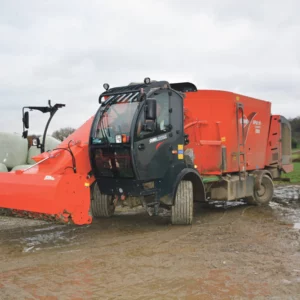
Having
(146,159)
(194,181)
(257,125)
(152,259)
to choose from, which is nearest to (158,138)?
Answer: (146,159)

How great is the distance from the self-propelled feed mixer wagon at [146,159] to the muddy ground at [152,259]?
1.86 ft

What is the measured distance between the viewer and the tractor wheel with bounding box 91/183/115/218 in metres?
8.17

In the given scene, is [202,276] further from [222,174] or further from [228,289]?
[222,174]

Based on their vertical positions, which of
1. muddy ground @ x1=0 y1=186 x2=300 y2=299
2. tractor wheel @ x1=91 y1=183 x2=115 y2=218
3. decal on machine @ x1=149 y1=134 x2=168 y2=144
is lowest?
muddy ground @ x1=0 y1=186 x2=300 y2=299

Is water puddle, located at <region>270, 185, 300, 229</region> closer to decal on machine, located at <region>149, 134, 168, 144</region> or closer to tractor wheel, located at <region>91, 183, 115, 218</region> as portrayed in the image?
decal on machine, located at <region>149, 134, 168, 144</region>

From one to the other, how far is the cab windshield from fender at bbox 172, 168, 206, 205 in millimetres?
1326

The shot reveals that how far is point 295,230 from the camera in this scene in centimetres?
712

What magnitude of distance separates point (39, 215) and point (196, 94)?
4354 millimetres

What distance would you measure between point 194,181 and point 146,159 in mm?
1626

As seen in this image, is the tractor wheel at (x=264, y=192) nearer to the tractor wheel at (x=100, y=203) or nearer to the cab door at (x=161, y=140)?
the cab door at (x=161, y=140)

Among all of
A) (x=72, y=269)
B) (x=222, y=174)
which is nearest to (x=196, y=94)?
(x=222, y=174)

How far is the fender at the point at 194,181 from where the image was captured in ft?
23.5

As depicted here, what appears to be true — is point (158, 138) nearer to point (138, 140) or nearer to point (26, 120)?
point (138, 140)

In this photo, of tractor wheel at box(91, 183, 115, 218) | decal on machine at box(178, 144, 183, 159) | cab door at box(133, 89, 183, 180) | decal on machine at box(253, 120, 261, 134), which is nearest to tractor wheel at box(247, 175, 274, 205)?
decal on machine at box(253, 120, 261, 134)
